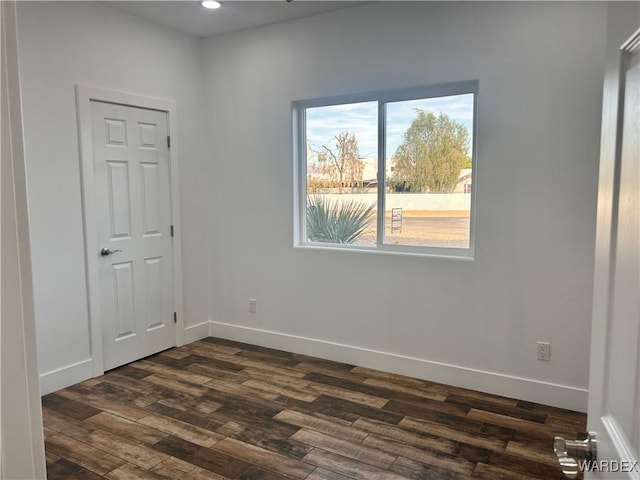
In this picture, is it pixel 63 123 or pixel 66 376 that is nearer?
pixel 63 123

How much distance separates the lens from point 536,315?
10.0ft

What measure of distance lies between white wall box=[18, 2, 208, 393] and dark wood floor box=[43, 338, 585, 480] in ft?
1.47

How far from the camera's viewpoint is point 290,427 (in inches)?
110

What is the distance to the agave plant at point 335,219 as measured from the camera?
381 centimetres

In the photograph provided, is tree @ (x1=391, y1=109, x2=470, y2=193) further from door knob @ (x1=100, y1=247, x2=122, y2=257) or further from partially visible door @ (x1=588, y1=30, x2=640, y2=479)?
partially visible door @ (x1=588, y1=30, x2=640, y2=479)

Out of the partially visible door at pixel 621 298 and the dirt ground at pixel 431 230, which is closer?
the partially visible door at pixel 621 298

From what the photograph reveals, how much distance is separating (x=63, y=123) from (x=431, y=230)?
2754mm

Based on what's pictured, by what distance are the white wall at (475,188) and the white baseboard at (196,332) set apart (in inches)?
13.6

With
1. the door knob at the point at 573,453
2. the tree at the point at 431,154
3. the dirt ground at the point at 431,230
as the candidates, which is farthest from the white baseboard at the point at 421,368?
the door knob at the point at 573,453

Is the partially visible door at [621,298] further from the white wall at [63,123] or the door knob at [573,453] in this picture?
the white wall at [63,123]

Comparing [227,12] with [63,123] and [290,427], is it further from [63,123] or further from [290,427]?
[290,427]

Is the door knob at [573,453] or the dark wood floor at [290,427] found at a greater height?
the door knob at [573,453]

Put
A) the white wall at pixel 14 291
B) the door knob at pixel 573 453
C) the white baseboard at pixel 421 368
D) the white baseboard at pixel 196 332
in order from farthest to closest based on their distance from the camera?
the white baseboard at pixel 196 332 < the white baseboard at pixel 421 368 < the door knob at pixel 573 453 < the white wall at pixel 14 291

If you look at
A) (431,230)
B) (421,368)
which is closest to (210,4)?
(431,230)
